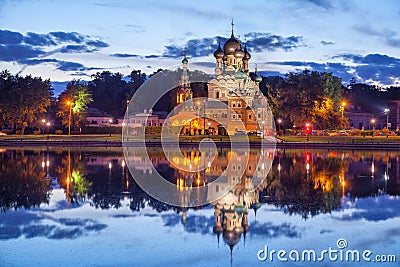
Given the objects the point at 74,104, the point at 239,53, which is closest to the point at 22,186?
the point at 74,104

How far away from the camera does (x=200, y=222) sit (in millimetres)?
15523

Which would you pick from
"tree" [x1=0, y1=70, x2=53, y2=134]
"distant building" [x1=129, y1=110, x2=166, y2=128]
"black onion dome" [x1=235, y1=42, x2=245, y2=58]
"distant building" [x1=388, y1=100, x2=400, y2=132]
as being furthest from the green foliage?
"tree" [x1=0, y1=70, x2=53, y2=134]

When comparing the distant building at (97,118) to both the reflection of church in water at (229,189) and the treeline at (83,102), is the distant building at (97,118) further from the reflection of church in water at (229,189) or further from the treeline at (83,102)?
the reflection of church in water at (229,189)

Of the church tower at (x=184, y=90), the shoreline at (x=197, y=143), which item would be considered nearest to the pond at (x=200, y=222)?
the shoreline at (x=197, y=143)

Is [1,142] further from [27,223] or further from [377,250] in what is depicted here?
[377,250]

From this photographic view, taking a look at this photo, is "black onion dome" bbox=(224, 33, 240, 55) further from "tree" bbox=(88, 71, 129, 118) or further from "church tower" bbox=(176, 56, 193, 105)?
"tree" bbox=(88, 71, 129, 118)

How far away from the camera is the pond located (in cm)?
1193

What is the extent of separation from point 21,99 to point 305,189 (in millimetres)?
58510

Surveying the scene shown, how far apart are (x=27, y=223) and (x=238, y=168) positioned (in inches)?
671

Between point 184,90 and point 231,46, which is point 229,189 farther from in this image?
point 184,90

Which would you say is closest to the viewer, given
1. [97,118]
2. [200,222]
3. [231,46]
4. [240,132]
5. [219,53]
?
[200,222]

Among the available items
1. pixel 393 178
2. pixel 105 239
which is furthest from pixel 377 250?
pixel 393 178

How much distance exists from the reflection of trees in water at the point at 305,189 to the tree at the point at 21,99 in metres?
50.2

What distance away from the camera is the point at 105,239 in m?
13.4
